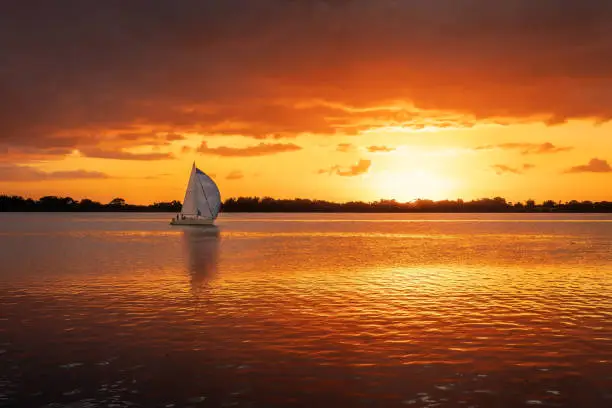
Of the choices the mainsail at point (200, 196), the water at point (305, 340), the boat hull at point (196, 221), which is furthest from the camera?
the boat hull at point (196, 221)

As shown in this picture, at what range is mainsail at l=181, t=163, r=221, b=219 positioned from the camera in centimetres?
13600

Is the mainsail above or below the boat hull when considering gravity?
above

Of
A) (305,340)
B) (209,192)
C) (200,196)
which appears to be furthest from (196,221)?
(305,340)

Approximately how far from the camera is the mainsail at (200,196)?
136 metres

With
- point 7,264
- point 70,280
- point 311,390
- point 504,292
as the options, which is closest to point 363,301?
point 504,292

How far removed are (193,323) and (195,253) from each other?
44913 millimetres

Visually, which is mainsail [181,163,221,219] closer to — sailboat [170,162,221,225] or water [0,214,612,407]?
sailboat [170,162,221,225]

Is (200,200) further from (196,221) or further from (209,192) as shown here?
(196,221)

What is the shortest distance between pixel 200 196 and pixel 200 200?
1.56 m

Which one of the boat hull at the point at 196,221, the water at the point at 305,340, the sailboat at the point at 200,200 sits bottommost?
the water at the point at 305,340

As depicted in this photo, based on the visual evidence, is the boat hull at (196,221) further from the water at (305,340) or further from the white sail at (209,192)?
the water at (305,340)

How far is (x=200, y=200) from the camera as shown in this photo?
139375mm

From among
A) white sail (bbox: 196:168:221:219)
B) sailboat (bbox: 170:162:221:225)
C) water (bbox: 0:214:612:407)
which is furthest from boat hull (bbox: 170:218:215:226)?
water (bbox: 0:214:612:407)

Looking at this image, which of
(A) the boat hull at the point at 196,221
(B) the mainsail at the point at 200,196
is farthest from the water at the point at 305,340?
(A) the boat hull at the point at 196,221
